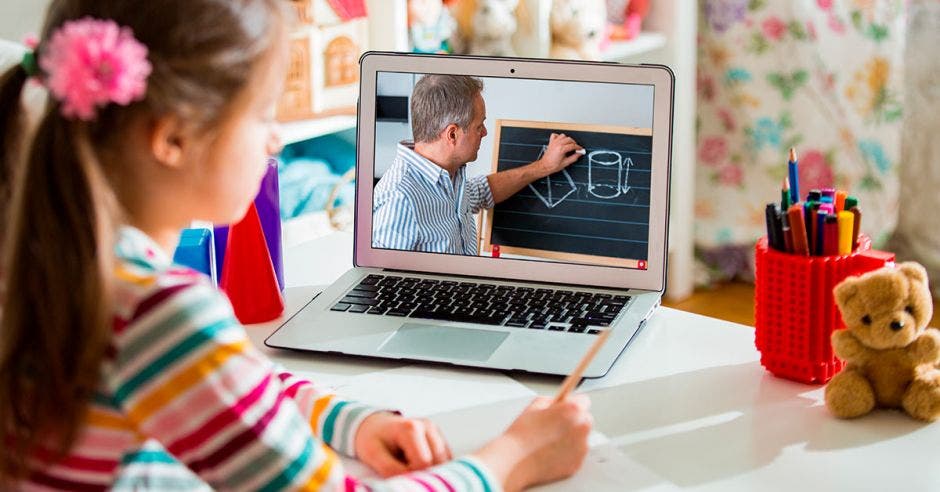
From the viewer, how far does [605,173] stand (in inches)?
48.2

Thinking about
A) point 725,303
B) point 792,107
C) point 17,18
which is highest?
point 17,18

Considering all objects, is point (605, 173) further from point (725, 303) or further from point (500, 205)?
point (725, 303)

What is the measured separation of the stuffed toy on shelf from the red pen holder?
128cm

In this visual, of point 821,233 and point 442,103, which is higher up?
point 442,103

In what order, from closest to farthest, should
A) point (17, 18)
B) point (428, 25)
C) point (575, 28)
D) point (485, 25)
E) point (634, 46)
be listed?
point (17, 18) < point (428, 25) < point (485, 25) < point (575, 28) < point (634, 46)

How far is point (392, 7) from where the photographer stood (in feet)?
6.91

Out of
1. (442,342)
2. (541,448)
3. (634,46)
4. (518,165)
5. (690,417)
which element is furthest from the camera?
(634,46)

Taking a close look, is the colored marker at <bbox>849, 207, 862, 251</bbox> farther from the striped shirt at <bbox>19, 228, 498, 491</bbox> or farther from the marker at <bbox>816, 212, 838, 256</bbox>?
the striped shirt at <bbox>19, 228, 498, 491</bbox>

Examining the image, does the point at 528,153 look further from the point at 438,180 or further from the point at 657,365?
the point at 657,365

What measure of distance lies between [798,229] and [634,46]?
5.73 feet

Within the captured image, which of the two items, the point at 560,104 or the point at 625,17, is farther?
the point at 625,17

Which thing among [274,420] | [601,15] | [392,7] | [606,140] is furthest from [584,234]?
[601,15]

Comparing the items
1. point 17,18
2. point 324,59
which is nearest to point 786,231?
point 17,18

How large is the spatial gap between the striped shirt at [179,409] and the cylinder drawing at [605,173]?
0.56 m
